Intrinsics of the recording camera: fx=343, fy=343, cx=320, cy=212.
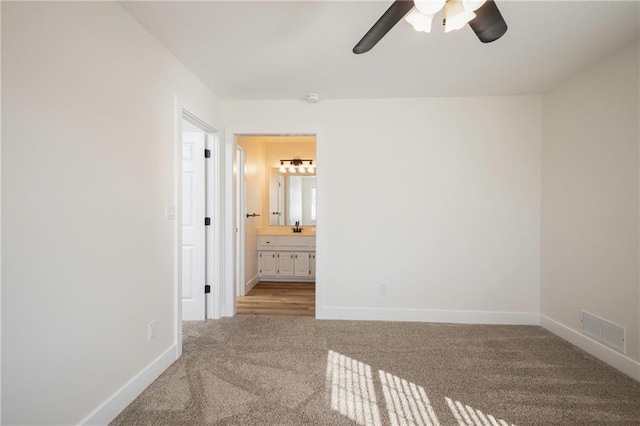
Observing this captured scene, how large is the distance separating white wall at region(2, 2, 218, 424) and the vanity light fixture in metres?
3.42

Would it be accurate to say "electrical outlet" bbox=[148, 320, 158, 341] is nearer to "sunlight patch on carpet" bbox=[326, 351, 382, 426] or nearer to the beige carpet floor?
the beige carpet floor

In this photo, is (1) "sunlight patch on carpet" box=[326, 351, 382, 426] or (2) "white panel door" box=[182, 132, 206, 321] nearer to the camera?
(1) "sunlight patch on carpet" box=[326, 351, 382, 426]

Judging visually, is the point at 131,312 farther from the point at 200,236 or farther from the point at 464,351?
the point at 464,351

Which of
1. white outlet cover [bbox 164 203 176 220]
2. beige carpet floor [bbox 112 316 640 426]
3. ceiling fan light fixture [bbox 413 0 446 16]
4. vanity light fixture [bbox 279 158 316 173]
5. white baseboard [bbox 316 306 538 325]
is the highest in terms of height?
ceiling fan light fixture [bbox 413 0 446 16]

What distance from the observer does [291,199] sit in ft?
19.8

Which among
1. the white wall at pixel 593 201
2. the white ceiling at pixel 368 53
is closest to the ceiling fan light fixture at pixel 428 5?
the white ceiling at pixel 368 53

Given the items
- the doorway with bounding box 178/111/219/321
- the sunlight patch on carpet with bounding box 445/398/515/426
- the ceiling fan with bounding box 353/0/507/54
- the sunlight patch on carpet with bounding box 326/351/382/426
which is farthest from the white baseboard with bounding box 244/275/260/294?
the ceiling fan with bounding box 353/0/507/54

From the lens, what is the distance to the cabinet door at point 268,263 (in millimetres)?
5457

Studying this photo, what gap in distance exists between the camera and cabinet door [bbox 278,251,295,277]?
17.8ft

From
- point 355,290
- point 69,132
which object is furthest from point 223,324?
point 69,132

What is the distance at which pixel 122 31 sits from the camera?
196 cm

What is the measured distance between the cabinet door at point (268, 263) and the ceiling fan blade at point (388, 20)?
13.4 feet

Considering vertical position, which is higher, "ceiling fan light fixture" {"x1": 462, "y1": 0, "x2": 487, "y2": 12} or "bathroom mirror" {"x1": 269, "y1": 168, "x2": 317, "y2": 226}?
"ceiling fan light fixture" {"x1": 462, "y1": 0, "x2": 487, "y2": 12}

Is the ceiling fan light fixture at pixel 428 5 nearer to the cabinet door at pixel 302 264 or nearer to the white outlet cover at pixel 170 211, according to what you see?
the white outlet cover at pixel 170 211
